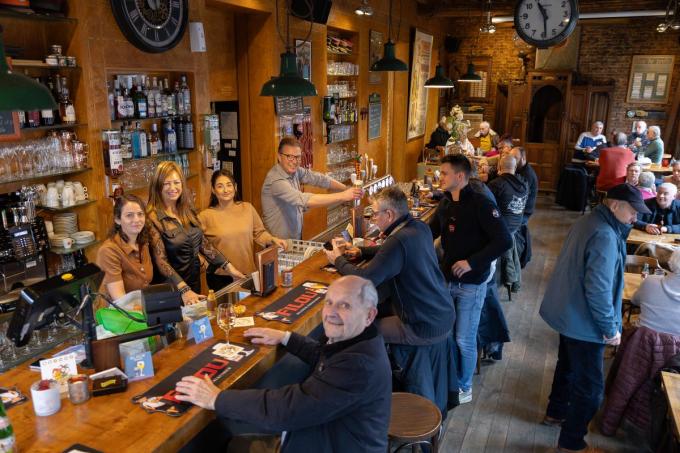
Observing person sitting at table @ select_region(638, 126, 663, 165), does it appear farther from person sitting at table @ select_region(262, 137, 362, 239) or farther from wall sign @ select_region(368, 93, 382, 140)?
person sitting at table @ select_region(262, 137, 362, 239)

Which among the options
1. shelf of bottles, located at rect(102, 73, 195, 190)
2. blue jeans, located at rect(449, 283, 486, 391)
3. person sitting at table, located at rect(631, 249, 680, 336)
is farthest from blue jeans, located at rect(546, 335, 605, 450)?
shelf of bottles, located at rect(102, 73, 195, 190)

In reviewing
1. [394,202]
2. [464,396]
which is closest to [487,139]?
[464,396]

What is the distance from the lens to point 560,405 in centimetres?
415

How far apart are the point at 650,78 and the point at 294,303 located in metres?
12.4

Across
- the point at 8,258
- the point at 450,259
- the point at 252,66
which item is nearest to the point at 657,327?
the point at 450,259

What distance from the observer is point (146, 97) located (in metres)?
4.93

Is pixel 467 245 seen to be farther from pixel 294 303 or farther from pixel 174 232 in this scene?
pixel 174 232

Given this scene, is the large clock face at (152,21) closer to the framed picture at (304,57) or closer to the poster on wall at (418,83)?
the framed picture at (304,57)

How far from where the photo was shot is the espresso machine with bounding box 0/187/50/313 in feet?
12.5

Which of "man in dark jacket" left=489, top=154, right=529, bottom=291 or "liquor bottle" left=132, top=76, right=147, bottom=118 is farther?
"man in dark jacket" left=489, top=154, right=529, bottom=291

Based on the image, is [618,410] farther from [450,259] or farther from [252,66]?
[252,66]

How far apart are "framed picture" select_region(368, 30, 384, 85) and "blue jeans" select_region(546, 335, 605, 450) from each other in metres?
6.54

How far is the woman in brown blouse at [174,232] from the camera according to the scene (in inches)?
143

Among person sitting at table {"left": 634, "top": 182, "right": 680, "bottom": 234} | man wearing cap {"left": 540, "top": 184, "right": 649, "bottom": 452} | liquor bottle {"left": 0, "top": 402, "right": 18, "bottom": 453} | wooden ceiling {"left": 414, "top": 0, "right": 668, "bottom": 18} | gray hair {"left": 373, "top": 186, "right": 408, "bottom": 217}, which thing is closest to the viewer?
liquor bottle {"left": 0, "top": 402, "right": 18, "bottom": 453}
